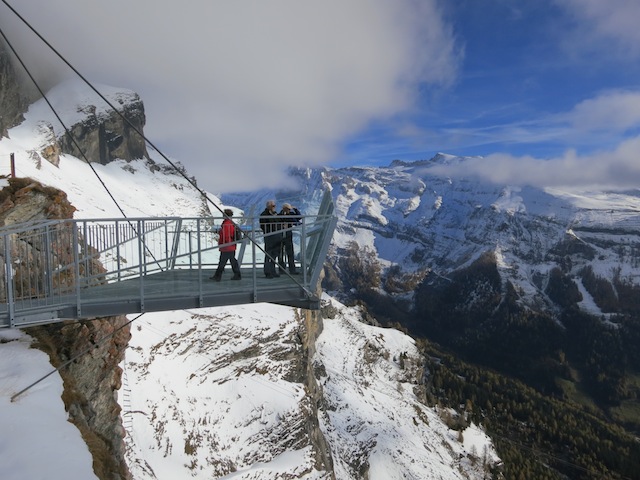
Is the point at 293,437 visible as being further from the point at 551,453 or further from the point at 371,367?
the point at 551,453

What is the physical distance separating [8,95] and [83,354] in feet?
289

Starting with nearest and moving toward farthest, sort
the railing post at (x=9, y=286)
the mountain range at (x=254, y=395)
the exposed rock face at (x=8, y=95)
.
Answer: the railing post at (x=9, y=286)
the mountain range at (x=254, y=395)
the exposed rock face at (x=8, y=95)

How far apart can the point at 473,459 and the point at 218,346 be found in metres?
75.2

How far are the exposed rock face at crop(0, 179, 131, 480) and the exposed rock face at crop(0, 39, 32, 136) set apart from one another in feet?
238

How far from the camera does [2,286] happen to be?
12.2 metres

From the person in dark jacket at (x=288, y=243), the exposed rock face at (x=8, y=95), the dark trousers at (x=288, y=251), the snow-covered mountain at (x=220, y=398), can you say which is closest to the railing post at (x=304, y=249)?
the person in dark jacket at (x=288, y=243)

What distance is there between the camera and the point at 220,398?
3816 centimetres

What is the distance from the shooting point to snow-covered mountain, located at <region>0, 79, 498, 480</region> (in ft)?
27.9

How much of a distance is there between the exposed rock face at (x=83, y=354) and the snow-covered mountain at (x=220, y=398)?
687 mm

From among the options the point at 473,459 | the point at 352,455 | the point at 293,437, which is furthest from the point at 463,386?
the point at 293,437

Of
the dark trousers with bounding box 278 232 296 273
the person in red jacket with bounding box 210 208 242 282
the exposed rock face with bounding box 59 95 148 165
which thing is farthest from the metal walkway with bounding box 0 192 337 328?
the exposed rock face with bounding box 59 95 148 165

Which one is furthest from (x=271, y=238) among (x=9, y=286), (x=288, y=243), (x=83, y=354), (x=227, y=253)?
(x=83, y=354)

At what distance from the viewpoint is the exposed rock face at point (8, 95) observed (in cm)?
7319

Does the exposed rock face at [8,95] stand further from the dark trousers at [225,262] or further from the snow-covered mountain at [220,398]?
the dark trousers at [225,262]
